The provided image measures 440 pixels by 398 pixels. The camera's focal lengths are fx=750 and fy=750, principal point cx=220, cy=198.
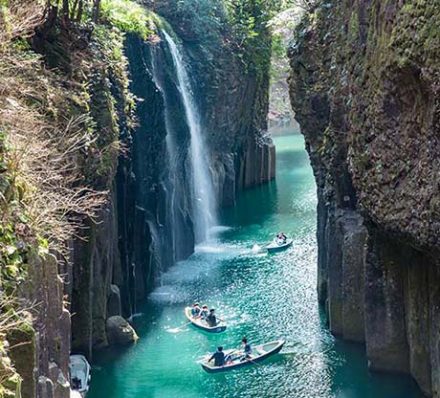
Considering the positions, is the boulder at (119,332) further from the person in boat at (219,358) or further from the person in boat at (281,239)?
the person in boat at (281,239)

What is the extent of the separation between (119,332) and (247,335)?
4191mm

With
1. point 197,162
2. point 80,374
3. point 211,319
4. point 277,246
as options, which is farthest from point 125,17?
point 80,374

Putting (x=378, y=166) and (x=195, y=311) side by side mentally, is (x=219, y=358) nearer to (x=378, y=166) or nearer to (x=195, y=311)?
(x=195, y=311)

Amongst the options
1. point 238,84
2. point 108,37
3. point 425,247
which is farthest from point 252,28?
point 425,247

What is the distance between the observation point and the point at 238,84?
162 feet

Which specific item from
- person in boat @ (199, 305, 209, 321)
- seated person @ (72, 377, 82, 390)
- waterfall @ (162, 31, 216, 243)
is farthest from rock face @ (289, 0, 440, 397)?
waterfall @ (162, 31, 216, 243)

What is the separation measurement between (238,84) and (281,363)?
98.8 feet

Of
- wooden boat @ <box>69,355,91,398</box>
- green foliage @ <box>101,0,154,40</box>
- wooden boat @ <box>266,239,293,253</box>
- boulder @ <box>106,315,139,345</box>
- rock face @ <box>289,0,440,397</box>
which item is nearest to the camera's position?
rock face @ <box>289,0,440,397</box>

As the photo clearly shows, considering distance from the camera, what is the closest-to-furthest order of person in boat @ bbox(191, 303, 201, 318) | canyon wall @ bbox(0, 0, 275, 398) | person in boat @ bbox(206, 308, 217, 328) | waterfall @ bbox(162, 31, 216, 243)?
canyon wall @ bbox(0, 0, 275, 398) → person in boat @ bbox(206, 308, 217, 328) → person in boat @ bbox(191, 303, 201, 318) → waterfall @ bbox(162, 31, 216, 243)

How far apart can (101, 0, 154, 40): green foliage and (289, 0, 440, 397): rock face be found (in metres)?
7.47

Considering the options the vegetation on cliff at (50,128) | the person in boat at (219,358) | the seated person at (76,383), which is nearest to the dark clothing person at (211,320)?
the person in boat at (219,358)

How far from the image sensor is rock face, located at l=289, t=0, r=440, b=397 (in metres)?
15.7

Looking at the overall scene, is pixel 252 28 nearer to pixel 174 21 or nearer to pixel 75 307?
pixel 174 21

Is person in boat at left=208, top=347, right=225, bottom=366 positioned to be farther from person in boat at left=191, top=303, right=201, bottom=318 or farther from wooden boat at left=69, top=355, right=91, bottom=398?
person in boat at left=191, top=303, right=201, bottom=318
